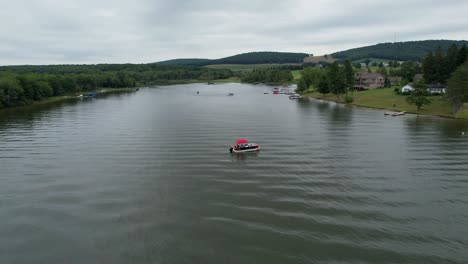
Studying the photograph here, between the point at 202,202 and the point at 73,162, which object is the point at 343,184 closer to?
the point at 202,202

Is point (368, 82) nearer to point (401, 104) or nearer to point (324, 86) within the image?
point (324, 86)

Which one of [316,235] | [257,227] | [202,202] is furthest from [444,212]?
[202,202]

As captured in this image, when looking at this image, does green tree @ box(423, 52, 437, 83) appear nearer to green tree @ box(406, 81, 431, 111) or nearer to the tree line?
the tree line

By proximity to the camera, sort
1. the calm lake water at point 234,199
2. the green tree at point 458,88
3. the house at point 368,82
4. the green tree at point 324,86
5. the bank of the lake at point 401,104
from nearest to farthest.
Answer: the calm lake water at point 234,199 < the green tree at point 458,88 < the bank of the lake at point 401,104 < the green tree at point 324,86 < the house at point 368,82

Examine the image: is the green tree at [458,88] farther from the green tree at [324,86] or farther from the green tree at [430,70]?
the green tree at [324,86]

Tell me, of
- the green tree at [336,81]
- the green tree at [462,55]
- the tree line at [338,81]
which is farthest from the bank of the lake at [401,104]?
the green tree at [462,55]

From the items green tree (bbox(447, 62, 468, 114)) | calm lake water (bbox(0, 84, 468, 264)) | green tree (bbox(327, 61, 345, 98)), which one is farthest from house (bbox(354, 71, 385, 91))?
calm lake water (bbox(0, 84, 468, 264))
